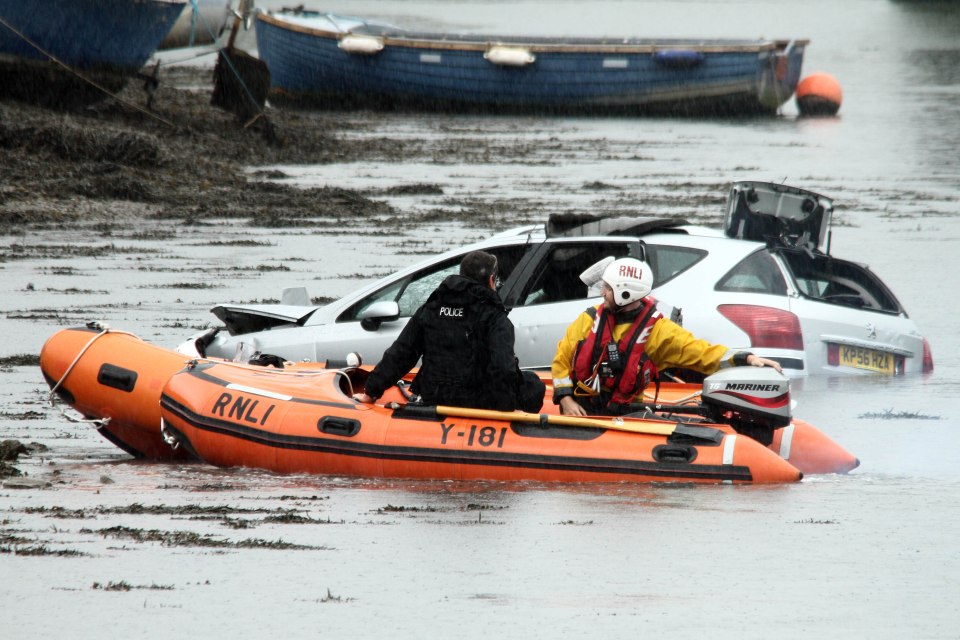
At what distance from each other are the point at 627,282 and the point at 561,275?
7.15ft

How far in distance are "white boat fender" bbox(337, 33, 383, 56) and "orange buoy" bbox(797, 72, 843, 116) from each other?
11.7 metres

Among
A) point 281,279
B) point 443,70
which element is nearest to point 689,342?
point 281,279

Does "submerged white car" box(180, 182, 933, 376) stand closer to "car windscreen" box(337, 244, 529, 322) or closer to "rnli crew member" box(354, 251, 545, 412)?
"car windscreen" box(337, 244, 529, 322)

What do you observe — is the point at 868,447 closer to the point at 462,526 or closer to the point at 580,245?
the point at 580,245

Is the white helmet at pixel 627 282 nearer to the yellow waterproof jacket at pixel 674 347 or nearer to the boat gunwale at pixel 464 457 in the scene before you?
the yellow waterproof jacket at pixel 674 347

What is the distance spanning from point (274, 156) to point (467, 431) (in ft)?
66.6

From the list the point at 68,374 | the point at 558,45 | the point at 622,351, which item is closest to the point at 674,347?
the point at 622,351

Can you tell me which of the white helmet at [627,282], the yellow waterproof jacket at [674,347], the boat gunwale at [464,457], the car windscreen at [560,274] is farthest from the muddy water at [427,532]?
the car windscreen at [560,274]

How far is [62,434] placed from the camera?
1008cm

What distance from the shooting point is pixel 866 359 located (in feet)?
34.4

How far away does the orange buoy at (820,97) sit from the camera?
42.2 meters

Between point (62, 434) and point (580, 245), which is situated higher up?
point (580, 245)

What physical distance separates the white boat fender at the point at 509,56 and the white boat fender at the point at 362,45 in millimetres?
2875

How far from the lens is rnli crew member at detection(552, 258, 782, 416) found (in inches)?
338
